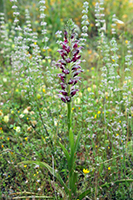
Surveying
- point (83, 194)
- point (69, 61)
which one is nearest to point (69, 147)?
point (83, 194)

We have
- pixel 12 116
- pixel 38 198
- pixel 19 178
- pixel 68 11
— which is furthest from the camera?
pixel 68 11

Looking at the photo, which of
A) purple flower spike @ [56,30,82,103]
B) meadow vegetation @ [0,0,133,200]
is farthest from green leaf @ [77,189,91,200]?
purple flower spike @ [56,30,82,103]

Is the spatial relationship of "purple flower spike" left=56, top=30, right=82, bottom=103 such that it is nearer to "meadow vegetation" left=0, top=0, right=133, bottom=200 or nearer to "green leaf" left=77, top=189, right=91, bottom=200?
"meadow vegetation" left=0, top=0, right=133, bottom=200

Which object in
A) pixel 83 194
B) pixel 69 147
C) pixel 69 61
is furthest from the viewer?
pixel 69 147

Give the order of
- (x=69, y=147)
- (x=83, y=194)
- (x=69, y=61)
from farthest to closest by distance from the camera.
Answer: (x=69, y=147) < (x=83, y=194) < (x=69, y=61)

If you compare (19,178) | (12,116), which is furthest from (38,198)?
(12,116)

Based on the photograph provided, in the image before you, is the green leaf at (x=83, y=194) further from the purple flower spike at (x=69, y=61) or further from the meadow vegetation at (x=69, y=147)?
the purple flower spike at (x=69, y=61)

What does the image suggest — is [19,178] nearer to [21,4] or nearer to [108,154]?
[108,154]

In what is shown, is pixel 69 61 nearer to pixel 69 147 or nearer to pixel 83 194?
pixel 69 147

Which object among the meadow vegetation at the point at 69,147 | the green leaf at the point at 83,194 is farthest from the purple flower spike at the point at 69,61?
the green leaf at the point at 83,194

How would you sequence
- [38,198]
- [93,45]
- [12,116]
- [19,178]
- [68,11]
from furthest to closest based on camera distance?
[68,11] < [93,45] < [12,116] < [19,178] < [38,198]

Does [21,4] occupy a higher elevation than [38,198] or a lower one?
higher

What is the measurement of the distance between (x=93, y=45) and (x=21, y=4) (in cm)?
274

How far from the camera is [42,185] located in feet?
6.82
